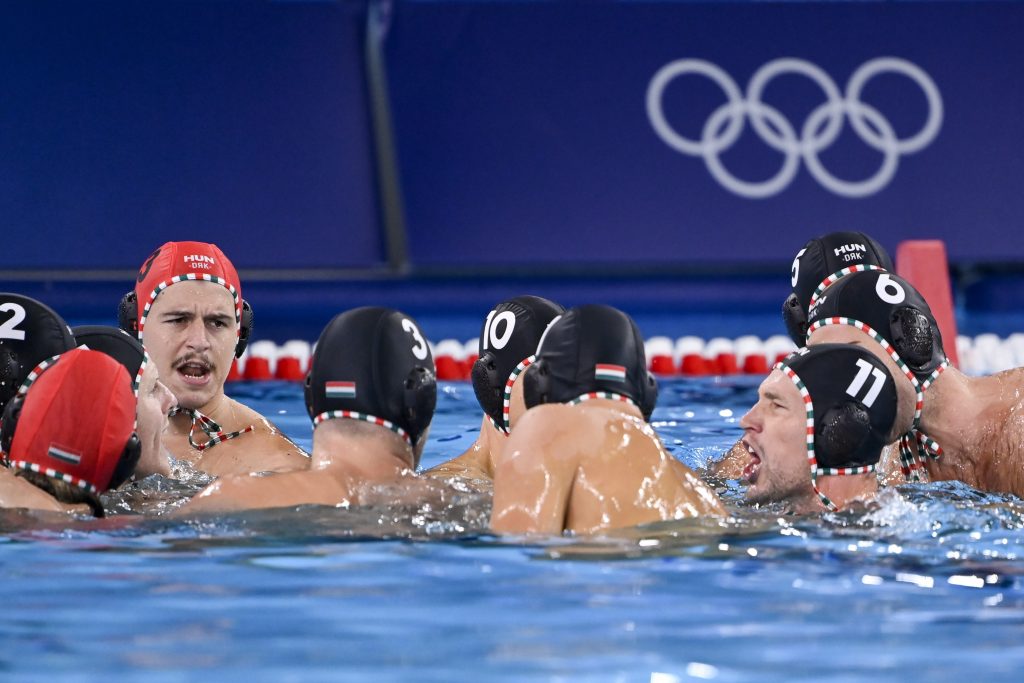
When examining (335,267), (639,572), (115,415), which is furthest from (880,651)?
(335,267)

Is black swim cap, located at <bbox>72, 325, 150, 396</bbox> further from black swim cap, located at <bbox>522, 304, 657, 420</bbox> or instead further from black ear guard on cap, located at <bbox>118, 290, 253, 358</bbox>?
black swim cap, located at <bbox>522, 304, 657, 420</bbox>

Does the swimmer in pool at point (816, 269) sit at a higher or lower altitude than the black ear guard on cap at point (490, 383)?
higher

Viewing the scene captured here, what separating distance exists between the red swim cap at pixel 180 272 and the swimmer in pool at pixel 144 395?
727 mm

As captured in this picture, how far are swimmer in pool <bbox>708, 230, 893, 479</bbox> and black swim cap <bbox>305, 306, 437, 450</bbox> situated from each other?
1.67 metres

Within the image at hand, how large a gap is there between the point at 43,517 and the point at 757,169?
6.19 meters

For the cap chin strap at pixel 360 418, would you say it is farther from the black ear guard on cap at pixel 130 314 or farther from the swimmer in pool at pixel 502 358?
the black ear guard on cap at pixel 130 314

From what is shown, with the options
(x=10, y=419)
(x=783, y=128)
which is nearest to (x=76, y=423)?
(x=10, y=419)

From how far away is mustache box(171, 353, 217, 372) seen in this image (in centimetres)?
507

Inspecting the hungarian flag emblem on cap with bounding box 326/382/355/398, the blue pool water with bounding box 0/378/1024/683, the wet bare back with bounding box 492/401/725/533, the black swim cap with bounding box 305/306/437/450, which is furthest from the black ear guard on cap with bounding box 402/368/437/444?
the wet bare back with bounding box 492/401/725/533

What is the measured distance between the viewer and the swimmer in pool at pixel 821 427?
415cm

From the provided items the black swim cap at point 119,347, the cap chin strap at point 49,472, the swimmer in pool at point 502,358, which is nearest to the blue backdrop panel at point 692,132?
the swimmer in pool at point 502,358

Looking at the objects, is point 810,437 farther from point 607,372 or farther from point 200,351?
point 200,351

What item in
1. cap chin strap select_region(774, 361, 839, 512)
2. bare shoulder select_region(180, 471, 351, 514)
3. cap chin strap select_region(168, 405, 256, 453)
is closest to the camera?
bare shoulder select_region(180, 471, 351, 514)

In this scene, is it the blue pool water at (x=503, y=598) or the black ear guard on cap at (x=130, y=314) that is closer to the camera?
the blue pool water at (x=503, y=598)
